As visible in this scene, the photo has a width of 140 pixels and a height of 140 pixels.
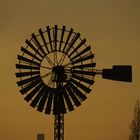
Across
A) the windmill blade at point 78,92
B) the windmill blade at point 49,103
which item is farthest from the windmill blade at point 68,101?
the windmill blade at point 49,103

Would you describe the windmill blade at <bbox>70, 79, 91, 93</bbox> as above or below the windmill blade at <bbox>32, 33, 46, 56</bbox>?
below

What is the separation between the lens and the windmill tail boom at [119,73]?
178 feet

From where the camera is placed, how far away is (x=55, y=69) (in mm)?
53500

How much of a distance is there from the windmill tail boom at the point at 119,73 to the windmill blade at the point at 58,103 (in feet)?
11.2

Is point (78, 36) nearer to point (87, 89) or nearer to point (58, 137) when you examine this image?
point (87, 89)

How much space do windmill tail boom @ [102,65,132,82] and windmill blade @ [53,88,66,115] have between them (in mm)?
3425

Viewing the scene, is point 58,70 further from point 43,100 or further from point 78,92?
point 43,100

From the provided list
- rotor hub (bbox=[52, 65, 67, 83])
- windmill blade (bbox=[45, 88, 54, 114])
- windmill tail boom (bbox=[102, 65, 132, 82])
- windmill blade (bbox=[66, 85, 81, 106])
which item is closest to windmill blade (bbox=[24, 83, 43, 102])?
windmill blade (bbox=[45, 88, 54, 114])

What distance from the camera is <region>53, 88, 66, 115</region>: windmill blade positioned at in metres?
53.7

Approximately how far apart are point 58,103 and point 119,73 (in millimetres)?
4645

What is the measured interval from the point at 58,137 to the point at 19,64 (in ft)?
19.8

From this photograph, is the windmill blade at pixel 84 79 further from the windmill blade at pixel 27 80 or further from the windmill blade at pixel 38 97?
the windmill blade at pixel 27 80

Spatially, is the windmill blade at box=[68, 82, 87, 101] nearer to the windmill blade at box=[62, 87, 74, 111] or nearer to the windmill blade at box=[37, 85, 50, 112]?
the windmill blade at box=[62, 87, 74, 111]

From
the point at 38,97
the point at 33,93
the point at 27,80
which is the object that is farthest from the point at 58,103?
the point at 27,80
